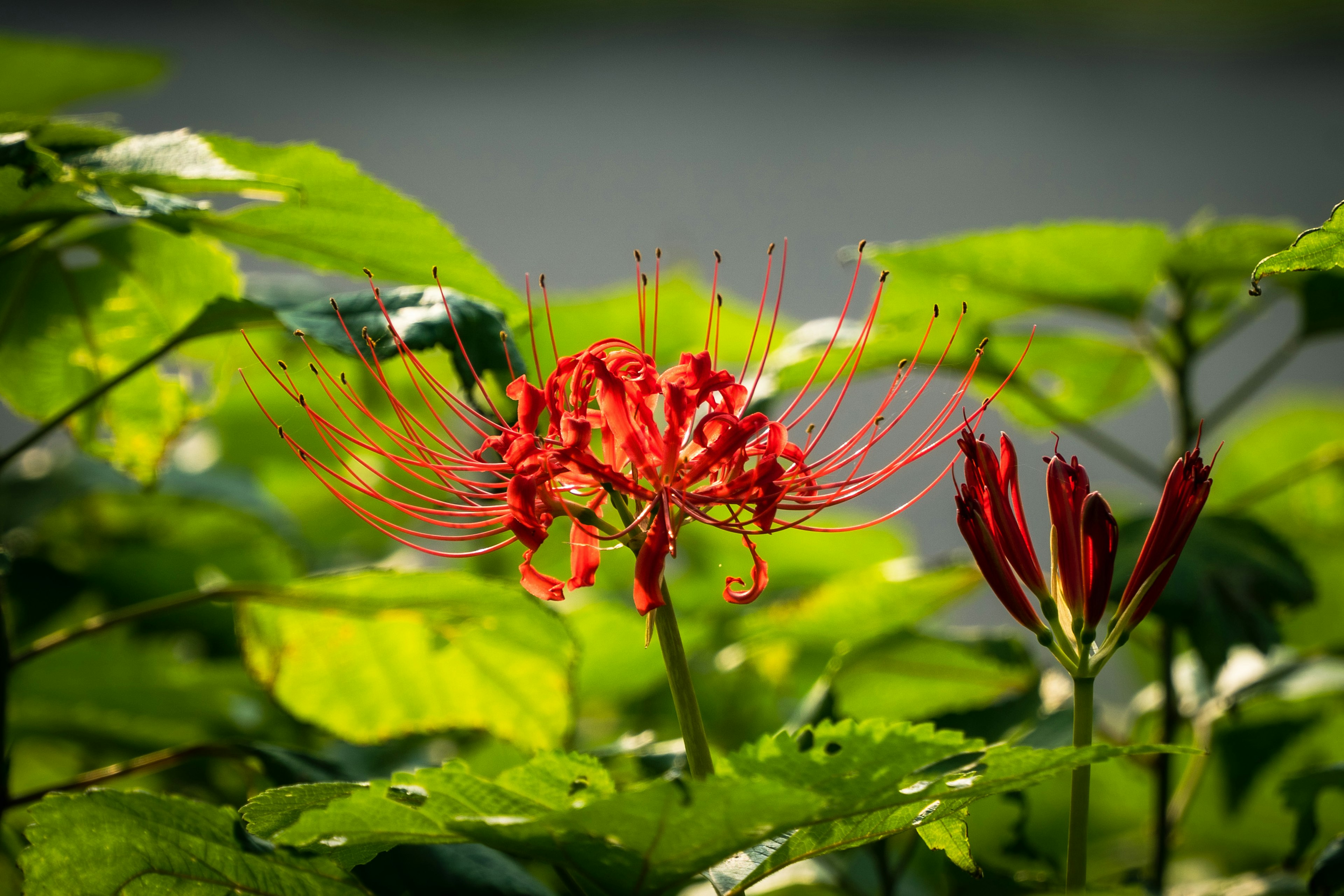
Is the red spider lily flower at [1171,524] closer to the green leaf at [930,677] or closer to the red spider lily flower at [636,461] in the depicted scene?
the red spider lily flower at [636,461]

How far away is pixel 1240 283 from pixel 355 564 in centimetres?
82

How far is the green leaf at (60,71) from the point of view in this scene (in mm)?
693

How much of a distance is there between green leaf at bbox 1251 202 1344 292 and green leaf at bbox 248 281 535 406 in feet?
0.95

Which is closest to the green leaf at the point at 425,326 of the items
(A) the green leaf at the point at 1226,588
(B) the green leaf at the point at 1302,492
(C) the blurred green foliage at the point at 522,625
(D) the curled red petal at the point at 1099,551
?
(C) the blurred green foliage at the point at 522,625

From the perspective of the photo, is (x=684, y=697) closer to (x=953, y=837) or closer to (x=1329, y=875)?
(x=953, y=837)

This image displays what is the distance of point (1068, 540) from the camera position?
365 mm

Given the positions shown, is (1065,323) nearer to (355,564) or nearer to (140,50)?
(355,564)

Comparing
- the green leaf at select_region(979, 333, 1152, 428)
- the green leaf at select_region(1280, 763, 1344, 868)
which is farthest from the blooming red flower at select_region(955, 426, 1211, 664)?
the green leaf at select_region(979, 333, 1152, 428)

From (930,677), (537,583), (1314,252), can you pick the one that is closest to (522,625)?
(537,583)

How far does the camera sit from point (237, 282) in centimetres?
63

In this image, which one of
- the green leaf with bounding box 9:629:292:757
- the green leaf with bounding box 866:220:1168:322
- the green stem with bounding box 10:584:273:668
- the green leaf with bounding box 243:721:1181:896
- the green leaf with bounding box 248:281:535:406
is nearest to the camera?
the green leaf with bounding box 243:721:1181:896

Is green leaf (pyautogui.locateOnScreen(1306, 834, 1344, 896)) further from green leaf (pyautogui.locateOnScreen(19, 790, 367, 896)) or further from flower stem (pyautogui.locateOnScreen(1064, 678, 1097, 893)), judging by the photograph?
green leaf (pyautogui.locateOnScreen(19, 790, 367, 896))

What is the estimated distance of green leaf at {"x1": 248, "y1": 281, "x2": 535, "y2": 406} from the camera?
43cm

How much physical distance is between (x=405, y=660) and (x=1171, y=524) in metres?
0.44
